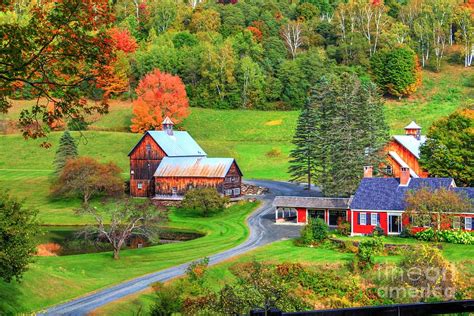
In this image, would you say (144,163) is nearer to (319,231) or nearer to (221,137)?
(221,137)

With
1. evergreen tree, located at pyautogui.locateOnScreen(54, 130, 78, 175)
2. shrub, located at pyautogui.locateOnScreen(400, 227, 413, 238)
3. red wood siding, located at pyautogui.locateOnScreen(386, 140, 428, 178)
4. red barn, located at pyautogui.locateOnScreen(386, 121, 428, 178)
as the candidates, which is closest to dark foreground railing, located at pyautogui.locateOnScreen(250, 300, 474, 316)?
shrub, located at pyautogui.locateOnScreen(400, 227, 413, 238)

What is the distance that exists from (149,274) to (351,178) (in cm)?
2507

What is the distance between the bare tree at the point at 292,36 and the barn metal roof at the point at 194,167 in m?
55.2

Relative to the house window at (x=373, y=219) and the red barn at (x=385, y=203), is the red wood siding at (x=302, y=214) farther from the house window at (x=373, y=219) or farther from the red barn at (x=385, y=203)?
the house window at (x=373, y=219)

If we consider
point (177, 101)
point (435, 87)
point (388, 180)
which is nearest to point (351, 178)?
point (388, 180)

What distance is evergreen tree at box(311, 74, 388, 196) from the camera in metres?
54.1

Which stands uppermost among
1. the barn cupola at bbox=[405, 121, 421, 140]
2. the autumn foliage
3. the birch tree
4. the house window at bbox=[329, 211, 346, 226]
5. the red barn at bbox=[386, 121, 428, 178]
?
the birch tree

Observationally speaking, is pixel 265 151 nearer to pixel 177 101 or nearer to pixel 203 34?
pixel 177 101

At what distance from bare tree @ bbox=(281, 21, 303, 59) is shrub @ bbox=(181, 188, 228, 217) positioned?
63611 millimetres

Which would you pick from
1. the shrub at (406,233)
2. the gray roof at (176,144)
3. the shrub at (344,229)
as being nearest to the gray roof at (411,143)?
the shrub at (344,229)

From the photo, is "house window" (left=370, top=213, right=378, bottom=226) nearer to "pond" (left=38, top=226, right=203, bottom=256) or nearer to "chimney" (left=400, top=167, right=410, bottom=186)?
"chimney" (left=400, top=167, right=410, bottom=186)

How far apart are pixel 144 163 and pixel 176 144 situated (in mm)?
4537

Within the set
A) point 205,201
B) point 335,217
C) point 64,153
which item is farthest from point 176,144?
point 335,217

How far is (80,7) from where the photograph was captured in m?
10.7
